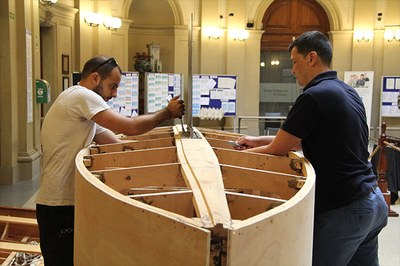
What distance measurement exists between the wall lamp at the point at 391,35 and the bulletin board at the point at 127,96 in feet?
19.5

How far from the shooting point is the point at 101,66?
8.89 ft

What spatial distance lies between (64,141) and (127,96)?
7405 mm

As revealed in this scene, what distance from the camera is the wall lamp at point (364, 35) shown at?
1162 centimetres

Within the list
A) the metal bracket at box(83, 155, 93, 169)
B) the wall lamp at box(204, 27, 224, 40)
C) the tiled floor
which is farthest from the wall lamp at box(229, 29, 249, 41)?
the metal bracket at box(83, 155, 93, 169)

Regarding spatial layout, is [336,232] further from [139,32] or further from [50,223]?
[139,32]

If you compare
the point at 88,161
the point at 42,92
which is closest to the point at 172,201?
the point at 88,161

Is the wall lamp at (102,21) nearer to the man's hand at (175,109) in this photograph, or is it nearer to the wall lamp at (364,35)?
the wall lamp at (364,35)

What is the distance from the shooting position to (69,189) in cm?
254

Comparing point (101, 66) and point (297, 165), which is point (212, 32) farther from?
point (297, 165)

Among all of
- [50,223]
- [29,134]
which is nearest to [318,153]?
[50,223]

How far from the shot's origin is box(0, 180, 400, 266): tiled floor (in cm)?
443

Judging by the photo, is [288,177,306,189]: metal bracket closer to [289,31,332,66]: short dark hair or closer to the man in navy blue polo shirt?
the man in navy blue polo shirt

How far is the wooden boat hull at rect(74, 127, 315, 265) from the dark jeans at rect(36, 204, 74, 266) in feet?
1.07

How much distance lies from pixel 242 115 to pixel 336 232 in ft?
31.4
